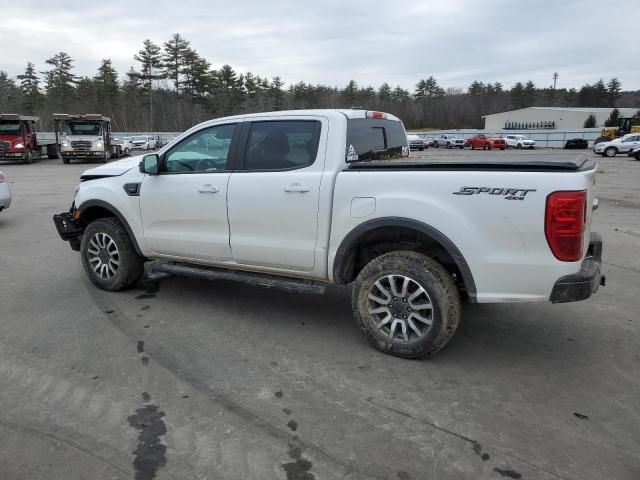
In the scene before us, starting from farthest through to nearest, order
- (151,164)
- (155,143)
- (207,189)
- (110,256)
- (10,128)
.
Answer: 1. (155,143)
2. (10,128)
3. (110,256)
4. (151,164)
5. (207,189)

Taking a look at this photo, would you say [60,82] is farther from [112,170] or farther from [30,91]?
[112,170]

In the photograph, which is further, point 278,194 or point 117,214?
point 117,214

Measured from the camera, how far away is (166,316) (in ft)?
16.3

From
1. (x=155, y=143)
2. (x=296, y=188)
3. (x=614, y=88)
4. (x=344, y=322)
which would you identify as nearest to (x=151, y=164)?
(x=296, y=188)

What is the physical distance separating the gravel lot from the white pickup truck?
450 mm

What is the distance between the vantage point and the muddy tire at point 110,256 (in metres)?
5.54

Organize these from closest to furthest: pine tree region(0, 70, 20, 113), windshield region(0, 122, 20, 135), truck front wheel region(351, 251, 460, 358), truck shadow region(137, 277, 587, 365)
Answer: truck front wheel region(351, 251, 460, 358) → truck shadow region(137, 277, 587, 365) → windshield region(0, 122, 20, 135) → pine tree region(0, 70, 20, 113)

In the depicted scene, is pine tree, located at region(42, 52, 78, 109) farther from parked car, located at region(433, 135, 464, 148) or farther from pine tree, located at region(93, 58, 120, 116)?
parked car, located at region(433, 135, 464, 148)

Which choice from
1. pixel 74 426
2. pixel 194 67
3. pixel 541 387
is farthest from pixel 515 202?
pixel 194 67

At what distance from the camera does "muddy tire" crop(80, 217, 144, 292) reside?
18.2ft

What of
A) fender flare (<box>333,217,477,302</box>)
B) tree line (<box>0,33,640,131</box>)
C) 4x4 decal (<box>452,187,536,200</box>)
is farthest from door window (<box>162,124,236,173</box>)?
tree line (<box>0,33,640,131</box>)

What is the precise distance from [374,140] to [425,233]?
1440 millimetres

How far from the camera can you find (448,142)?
5709 cm

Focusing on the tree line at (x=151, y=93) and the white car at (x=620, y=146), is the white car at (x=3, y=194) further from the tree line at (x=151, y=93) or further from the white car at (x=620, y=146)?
the tree line at (x=151, y=93)
